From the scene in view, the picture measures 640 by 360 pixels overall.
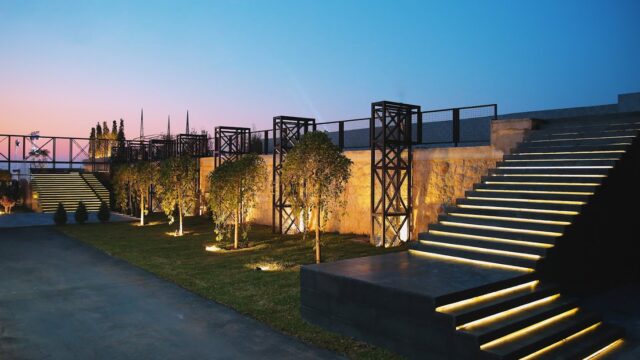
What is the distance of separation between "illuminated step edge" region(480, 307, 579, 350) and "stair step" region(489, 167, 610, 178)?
3350 millimetres

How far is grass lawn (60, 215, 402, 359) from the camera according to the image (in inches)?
288

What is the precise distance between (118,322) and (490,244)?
625 centimetres

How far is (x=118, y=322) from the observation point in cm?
748

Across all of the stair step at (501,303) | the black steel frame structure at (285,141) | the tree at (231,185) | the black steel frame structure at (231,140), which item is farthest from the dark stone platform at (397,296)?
the black steel frame structure at (231,140)

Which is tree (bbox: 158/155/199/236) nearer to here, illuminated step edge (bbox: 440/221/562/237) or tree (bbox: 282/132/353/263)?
tree (bbox: 282/132/353/263)

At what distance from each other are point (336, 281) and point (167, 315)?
2880 millimetres

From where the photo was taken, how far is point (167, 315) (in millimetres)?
7797

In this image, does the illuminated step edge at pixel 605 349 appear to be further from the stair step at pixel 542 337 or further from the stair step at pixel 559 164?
the stair step at pixel 559 164

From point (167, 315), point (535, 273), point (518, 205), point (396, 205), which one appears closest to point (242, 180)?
point (396, 205)

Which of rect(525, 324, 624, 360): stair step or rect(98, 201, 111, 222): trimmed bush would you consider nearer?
rect(525, 324, 624, 360): stair step

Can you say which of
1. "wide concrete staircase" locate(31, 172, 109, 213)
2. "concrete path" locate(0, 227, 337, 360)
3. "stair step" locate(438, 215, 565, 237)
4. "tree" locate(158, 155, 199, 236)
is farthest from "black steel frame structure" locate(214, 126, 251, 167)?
"stair step" locate(438, 215, 565, 237)

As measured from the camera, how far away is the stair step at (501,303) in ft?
19.4

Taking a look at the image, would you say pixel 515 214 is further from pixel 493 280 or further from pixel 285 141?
pixel 285 141

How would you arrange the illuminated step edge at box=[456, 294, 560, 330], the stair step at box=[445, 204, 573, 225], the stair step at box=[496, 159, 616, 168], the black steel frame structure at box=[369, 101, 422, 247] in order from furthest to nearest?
the black steel frame structure at box=[369, 101, 422, 247]
the stair step at box=[496, 159, 616, 168]
the stair step at box=[445, 204, 573, 225]
the illuminated step edge at box=[456, 294, 560, 330]
